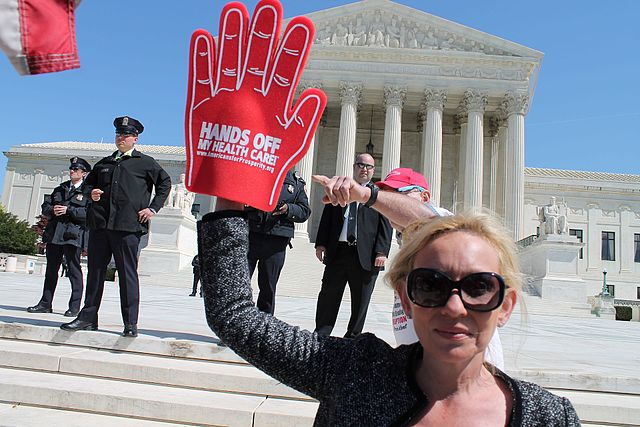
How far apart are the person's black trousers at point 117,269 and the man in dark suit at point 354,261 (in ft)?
5.63

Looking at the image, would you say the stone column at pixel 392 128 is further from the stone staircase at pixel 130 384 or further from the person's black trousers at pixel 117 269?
the stone staircase at pixel 130 384

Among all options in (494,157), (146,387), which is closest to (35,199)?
(494,157)

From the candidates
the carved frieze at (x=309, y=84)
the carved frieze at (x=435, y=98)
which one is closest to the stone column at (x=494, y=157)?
the carved frieze at (x=435, y=98)

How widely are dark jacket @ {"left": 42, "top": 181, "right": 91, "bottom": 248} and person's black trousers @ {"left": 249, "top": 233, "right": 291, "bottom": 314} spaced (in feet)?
8.76

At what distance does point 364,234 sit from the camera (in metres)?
5.04

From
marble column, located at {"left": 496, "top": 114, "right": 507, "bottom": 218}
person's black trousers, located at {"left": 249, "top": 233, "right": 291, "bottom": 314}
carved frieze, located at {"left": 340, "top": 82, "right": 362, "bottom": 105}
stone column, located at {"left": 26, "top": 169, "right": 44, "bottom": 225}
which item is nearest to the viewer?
person's black trousers, located at {"left": 249, "top": 233, "right": 291, "bottom": 314}

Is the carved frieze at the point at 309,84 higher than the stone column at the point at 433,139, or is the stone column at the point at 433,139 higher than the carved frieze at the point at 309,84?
the carved frieze at the point at 309,84

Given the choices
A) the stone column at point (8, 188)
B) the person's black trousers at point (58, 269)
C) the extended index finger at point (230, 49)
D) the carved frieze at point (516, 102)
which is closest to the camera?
the extended index finger at point (230, 49)

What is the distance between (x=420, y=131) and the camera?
40312mm

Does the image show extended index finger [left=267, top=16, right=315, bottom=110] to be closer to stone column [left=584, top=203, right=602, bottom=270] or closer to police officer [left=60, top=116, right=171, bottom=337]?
police officer [left=60, top=116, right=171, bottom=337]

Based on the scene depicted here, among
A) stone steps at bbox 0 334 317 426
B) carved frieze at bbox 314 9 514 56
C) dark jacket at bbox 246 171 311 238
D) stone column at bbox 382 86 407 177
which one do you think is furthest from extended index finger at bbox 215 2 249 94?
carved frieze at bbox 314 9 514 56

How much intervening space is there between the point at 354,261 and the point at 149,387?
7.47ft

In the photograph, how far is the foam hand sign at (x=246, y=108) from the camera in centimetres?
148

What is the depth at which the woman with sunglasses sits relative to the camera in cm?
128
